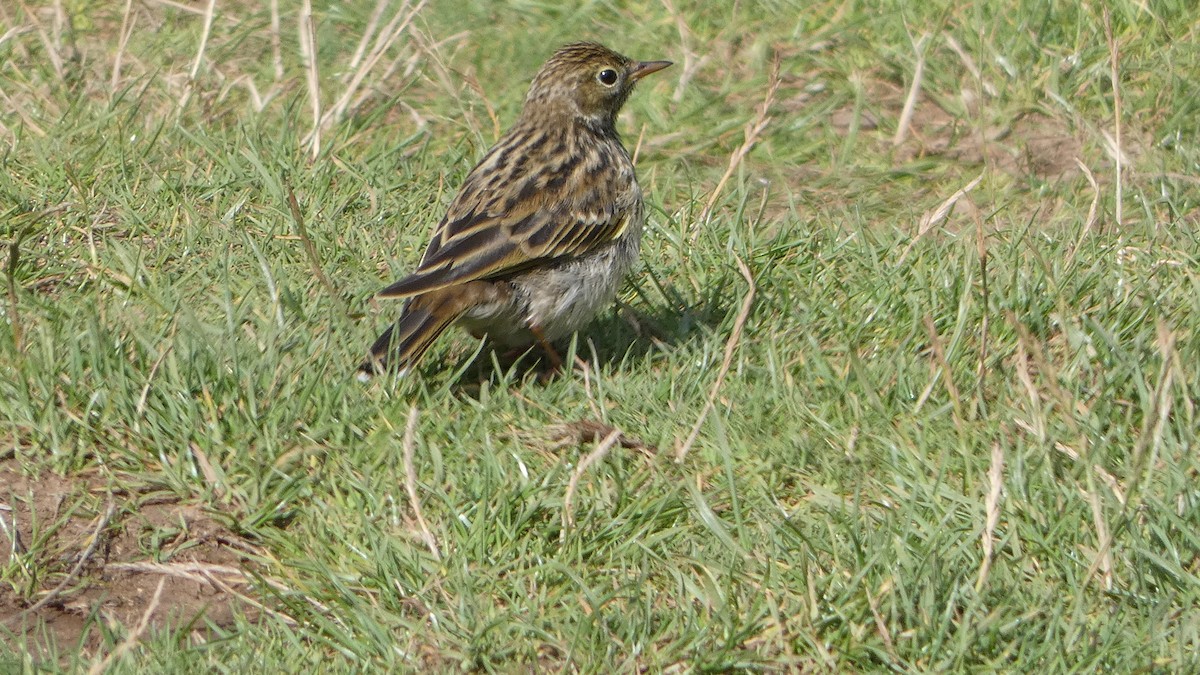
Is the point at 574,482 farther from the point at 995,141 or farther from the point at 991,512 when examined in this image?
the point at 995,141

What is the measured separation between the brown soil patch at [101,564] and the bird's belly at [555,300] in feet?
4.45

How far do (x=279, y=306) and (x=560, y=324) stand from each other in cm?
110

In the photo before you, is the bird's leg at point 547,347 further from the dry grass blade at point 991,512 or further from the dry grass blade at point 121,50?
the dry grass blade at point 121,50

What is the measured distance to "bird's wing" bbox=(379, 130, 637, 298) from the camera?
18.5 ft

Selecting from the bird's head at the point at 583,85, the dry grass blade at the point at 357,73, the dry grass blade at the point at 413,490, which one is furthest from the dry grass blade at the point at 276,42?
the dry grass blade at the point at 413,490

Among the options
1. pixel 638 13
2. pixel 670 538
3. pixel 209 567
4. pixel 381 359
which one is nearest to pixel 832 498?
pixel 670 538

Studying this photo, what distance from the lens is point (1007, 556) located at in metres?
4.68

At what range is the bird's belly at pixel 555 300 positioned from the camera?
19.2 ft

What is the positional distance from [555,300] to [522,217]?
1.14ft

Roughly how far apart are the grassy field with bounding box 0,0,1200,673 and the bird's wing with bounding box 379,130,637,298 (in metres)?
0.43

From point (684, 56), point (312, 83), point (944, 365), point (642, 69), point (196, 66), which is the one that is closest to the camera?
point (944, 365)

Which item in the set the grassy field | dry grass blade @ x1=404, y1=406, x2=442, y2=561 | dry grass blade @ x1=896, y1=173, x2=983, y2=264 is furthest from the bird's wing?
dry grass blade @ x1=896, y1=173, x2=983, y2=264

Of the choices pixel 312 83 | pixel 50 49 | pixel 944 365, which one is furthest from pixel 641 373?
pixel 50 49

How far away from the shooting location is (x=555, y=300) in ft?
19.5
